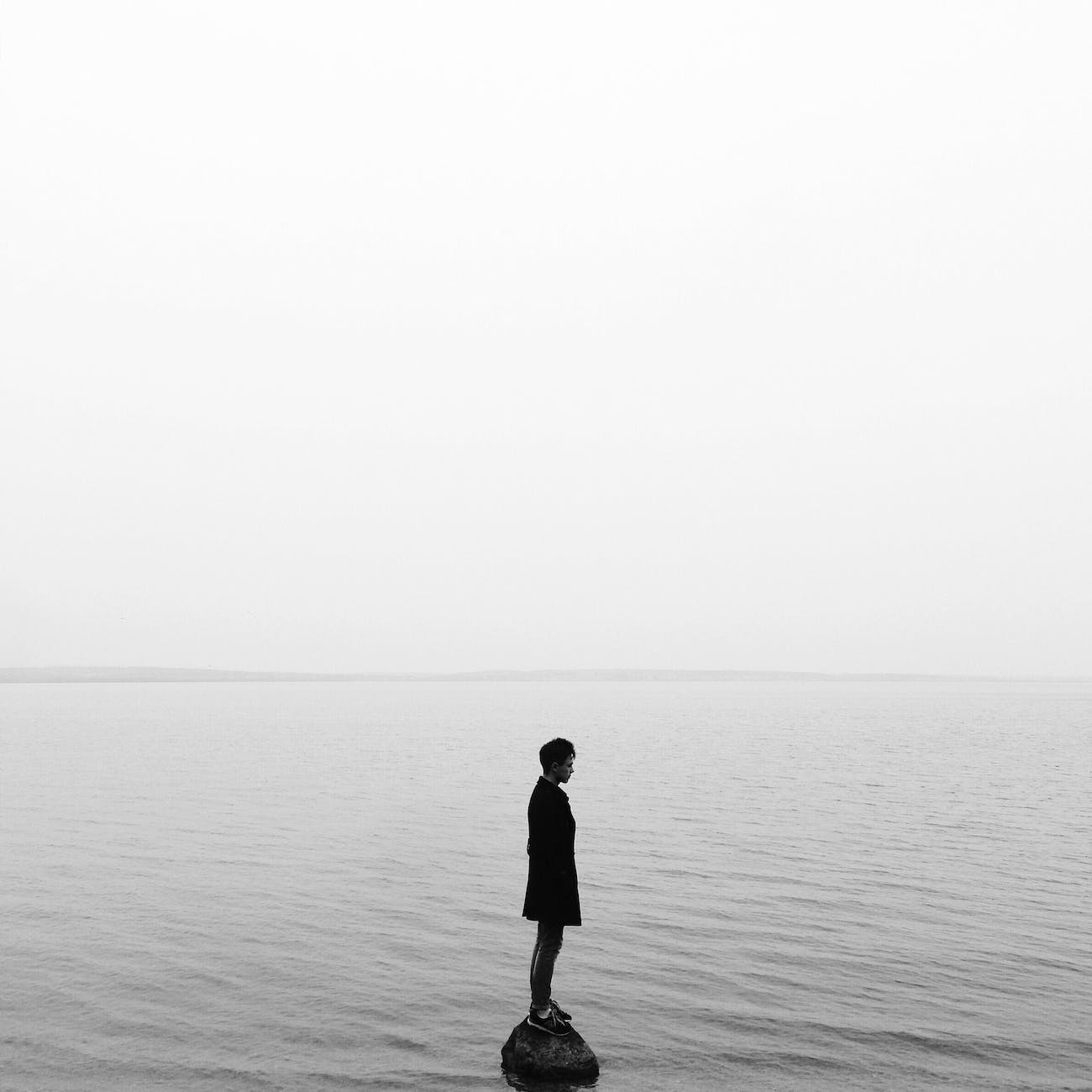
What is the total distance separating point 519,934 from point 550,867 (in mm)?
7645

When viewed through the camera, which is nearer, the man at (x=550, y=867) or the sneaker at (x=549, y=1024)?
the man at (x=550, y=867)

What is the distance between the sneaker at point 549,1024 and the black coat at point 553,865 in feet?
4.32

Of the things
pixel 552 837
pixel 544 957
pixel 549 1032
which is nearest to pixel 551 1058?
pixel 549 1032

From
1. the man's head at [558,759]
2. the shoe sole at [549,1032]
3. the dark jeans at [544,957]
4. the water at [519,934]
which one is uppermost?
the man's head at [558,759]

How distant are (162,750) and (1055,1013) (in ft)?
187

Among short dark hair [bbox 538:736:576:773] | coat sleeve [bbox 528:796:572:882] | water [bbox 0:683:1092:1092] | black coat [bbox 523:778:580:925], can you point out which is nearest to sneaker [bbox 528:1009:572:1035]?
water [bbox 0:683:1092:1092]

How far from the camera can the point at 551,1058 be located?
10.6m

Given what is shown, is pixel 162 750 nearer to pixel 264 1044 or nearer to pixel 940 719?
pixel 264 1044

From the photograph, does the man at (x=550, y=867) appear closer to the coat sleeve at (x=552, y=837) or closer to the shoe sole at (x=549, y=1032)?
the coat sleeve at (x=552, y=837)

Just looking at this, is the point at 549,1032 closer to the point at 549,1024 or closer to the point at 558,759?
the point at 549,1024

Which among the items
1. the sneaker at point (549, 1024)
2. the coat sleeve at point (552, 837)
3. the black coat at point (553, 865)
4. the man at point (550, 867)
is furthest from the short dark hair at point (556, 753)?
the sneaker at point (549, 1024)

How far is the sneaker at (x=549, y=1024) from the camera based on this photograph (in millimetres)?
10820

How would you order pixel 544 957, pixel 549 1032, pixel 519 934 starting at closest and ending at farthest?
pixel 544 957 < pixel 549 1032 < pixel 519 934

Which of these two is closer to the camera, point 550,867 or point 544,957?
point 550,867
